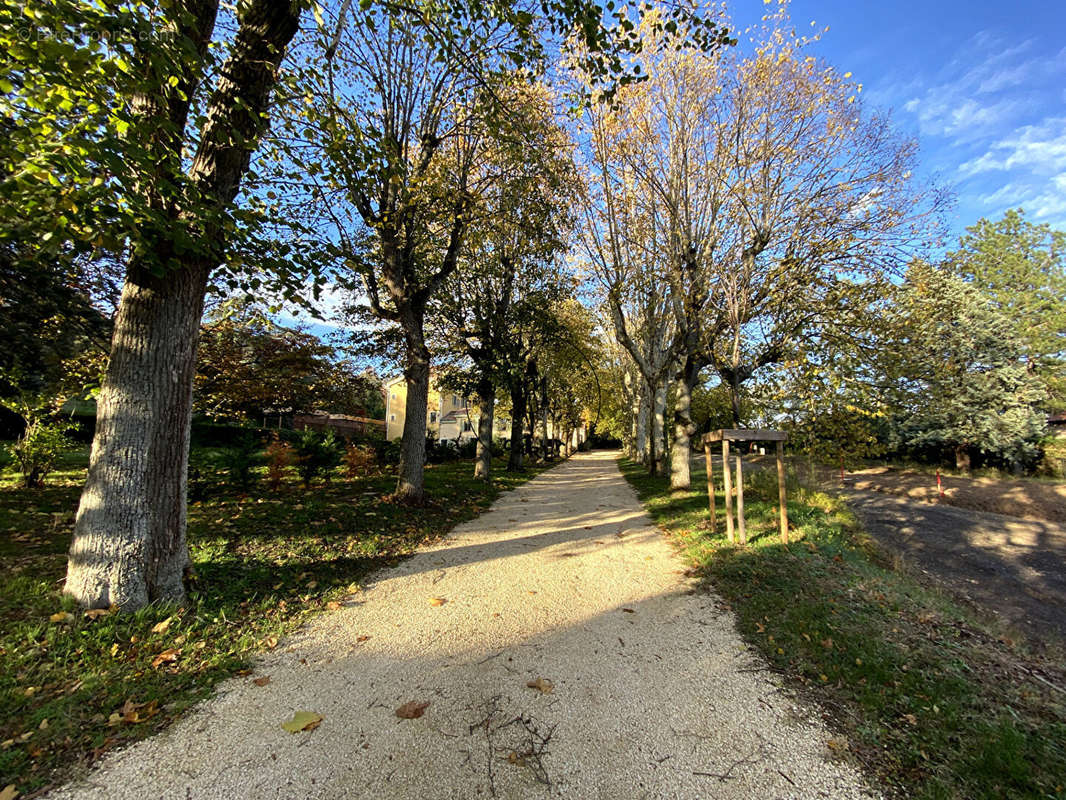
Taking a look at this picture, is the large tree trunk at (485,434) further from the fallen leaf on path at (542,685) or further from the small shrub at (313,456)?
the fallen leaf on path at (542,685)

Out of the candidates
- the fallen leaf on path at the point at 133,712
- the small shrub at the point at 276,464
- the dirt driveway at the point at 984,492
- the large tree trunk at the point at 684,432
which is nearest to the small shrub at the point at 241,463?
the small shrub at the point at 276,464

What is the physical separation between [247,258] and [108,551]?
101 inches

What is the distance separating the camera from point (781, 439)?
6145 millimetres

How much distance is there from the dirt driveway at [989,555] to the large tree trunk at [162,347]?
8748 millimetres

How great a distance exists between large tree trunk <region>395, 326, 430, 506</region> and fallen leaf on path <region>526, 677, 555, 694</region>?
19.3ft

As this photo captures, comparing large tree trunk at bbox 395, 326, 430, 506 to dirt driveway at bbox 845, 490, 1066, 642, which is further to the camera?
large tree trunk at bbox 395, 326, 430, 506

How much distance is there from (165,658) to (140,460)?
4.99 ft

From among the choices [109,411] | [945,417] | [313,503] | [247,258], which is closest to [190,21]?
[247,258]

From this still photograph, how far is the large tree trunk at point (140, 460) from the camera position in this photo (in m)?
3.42

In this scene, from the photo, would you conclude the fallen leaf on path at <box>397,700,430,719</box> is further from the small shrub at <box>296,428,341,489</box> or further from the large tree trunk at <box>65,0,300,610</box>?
the small shrub at <box>296,428,341,489</box>

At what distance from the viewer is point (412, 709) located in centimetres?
256

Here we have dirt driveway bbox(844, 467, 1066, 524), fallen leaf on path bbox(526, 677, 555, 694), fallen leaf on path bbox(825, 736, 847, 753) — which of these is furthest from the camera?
dirt driveway bbox(844, 467, 1066, 524)

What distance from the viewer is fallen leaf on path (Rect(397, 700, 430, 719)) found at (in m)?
2.51

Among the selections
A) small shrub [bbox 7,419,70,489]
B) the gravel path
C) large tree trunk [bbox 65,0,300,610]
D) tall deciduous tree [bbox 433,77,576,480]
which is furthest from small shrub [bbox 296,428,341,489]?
the gravel path
